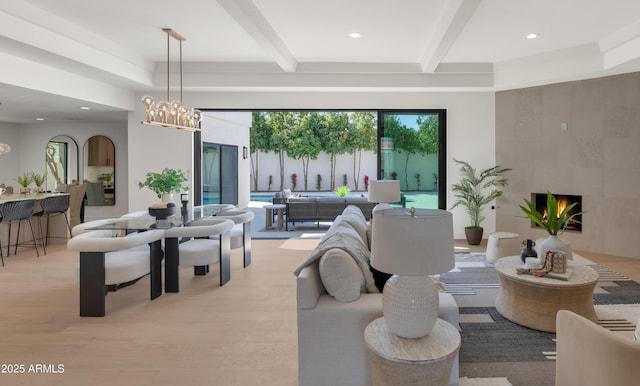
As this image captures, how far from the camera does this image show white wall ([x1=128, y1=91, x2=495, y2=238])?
716 centimetres

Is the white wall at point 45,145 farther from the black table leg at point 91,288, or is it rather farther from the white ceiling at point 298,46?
the black table leg at point 91,288

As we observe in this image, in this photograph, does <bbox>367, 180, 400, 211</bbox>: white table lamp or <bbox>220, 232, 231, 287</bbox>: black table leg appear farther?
<bbox>367, 180, 400, 211</bbox>: white table lamp

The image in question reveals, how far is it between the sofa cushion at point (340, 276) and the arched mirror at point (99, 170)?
8.12 meters

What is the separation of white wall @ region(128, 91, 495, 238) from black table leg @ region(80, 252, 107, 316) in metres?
3.75

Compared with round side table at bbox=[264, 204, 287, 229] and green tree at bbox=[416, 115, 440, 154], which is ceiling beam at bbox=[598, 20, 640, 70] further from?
round side table at bbox=[264, 204, 287, 229]

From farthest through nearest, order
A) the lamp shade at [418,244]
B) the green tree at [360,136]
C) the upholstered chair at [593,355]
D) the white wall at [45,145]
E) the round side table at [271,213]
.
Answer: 1. the green tree at [360,136]
2. the white wall at [45,145]
3. the round side table at [271,213]
4. the lamp shade at [418,244]
5. the upholstered chair at [593,355]

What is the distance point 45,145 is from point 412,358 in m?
10.1

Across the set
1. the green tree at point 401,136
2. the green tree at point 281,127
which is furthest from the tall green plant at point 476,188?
the green tree at point 281,127

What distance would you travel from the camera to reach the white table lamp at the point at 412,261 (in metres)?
1.84

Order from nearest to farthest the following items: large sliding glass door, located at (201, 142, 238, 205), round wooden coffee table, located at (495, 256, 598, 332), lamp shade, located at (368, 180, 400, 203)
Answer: round wooden coffee table, located at (495, 256, 598, 332) < lamp shade, located at (368, 180, 400, 203) < large sliding glass door, located at (201, 142, 238, 205)

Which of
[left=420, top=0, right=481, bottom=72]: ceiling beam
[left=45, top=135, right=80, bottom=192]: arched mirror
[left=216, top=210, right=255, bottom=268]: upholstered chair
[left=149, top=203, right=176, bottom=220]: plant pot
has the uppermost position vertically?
[left=420, top=0, right=481, bottom=72]: ceiling beam

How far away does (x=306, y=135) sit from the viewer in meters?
17.8

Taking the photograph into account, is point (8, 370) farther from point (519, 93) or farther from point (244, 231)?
point (519, 93)

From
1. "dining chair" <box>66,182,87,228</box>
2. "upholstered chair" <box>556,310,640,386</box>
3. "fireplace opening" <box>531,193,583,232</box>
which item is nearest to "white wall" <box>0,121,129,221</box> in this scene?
"dining chair" <box>66,182,87,228</box>
